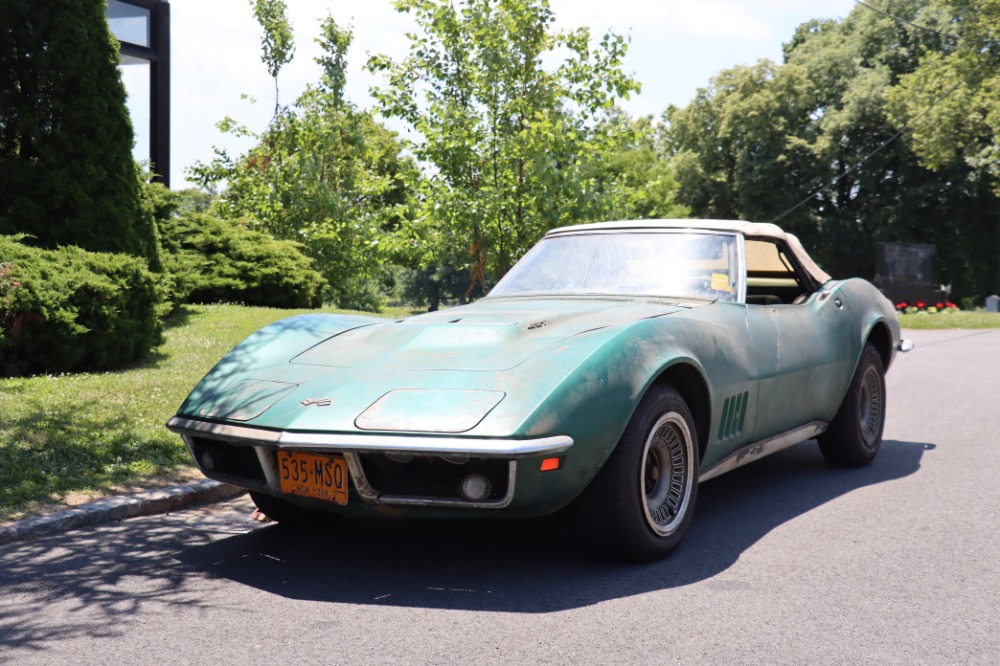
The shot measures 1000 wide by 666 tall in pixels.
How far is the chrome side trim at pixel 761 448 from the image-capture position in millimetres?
4695

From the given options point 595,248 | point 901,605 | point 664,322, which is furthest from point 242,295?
point 901,605

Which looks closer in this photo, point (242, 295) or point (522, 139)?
point (522, 139)

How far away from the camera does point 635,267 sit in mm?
5480

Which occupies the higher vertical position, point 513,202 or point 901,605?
point 513,202

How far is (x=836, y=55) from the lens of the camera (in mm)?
47594

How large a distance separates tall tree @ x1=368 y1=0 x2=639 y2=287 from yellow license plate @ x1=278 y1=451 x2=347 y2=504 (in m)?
8.39

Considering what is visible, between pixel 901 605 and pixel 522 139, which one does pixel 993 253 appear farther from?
pixel 901 605

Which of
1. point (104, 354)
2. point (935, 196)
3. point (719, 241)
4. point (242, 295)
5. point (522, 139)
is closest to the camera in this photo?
point (719, 241)

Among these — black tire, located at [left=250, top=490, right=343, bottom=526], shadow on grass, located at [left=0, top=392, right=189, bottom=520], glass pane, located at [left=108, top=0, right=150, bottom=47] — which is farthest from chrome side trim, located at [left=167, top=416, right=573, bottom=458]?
glass pane, located at [left=108, top=0, right=150, bottom=47]

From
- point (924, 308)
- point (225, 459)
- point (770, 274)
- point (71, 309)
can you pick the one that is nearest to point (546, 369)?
point (225, 459)

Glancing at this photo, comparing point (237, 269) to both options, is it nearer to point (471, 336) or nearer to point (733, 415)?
point (471, 336)

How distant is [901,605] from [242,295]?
13.5m

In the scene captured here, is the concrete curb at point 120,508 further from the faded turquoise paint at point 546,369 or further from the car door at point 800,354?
the car door at point 800,354

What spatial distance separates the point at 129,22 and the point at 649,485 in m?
14.2
